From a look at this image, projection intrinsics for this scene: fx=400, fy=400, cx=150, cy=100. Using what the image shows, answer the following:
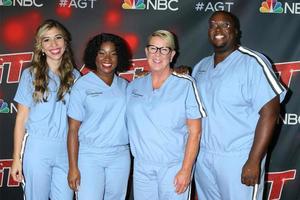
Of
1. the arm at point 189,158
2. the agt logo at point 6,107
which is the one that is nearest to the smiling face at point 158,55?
the arm at point 189,158

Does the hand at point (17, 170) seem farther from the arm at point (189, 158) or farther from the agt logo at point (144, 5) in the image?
the agt logo at point (144, 5)

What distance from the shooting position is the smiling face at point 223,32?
230cm

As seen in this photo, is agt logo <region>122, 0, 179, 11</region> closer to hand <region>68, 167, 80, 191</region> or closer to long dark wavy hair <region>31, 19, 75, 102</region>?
long dark wavy hair <region>31, 19, 75, 102</region>

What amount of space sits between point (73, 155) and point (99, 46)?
676 millimetres

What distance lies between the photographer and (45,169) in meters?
2.41

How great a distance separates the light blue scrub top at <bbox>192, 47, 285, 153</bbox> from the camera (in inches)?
86.1

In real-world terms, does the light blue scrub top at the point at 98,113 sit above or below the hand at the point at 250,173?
above

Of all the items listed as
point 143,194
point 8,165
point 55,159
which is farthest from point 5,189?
point 143,194

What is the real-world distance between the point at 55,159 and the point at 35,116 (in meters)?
0.29

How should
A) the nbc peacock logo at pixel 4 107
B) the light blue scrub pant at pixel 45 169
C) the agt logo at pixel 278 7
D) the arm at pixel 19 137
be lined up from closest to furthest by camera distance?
the light blue scrub pant at pixel 45 169 < the arm at pixel 19 137 < the agt logo at pixel 278 7 < the nbc peacock logo at pixel 4 107

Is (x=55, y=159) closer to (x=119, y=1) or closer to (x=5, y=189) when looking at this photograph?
(x=5, y=189)

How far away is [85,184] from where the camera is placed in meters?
2.33

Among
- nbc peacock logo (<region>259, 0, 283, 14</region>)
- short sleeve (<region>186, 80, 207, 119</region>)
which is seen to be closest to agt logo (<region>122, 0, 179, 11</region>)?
nbc peacock logo (<region>259, 0, 283, 14</region>)

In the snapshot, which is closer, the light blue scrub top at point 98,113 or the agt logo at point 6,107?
the light blue scrub top at point 98,113
